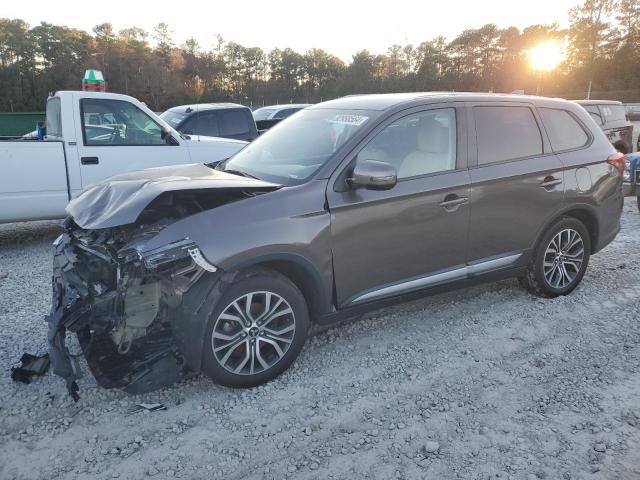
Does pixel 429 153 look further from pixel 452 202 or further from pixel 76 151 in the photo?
pixel 76 151

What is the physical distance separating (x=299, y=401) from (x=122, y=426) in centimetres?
105

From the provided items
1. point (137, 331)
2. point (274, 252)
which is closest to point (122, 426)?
point (137, 331)

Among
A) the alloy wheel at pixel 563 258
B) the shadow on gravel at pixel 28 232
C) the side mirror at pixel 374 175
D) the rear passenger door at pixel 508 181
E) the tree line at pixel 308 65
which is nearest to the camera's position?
the side mirror at pixel 374 175

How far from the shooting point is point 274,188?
328cm

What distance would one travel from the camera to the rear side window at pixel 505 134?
4031 millimetres

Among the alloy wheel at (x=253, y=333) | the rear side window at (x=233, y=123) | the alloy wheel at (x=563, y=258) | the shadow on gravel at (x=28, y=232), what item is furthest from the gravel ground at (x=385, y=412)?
the rear side window at (x=233, y=123)

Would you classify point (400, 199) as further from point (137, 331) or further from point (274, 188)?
point (137, 331)

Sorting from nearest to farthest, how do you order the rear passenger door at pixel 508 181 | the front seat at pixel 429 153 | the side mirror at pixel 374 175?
the side mirror at pixel 374 175 < the front seat at pixel 429 153 < the rear passenger door at pixel 508 181

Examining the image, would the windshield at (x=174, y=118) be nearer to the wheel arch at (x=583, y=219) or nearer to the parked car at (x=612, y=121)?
the wheel arch at (x=583, y=219)

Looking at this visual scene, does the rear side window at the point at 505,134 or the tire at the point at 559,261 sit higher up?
the rear side window at the point at 505,134

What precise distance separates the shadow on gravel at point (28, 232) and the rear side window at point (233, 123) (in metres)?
3.95

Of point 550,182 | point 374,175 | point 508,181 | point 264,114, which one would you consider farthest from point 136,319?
point 264,114

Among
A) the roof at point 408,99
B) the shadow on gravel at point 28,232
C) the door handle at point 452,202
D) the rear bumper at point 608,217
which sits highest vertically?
the roof at point 408,99

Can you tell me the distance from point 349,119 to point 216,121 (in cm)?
736
